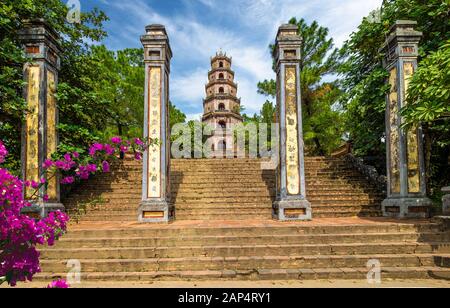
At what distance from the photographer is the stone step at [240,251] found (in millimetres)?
5480

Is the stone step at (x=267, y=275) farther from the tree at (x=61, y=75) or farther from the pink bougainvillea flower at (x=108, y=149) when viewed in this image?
the tree at (x=61, y=75)

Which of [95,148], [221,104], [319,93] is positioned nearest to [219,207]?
[95,148]

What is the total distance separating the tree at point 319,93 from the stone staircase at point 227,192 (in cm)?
429

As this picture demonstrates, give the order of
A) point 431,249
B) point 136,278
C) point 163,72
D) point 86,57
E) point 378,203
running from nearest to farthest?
point 136,278, point 431,249, point 163,72, point 378,203, point 86,57

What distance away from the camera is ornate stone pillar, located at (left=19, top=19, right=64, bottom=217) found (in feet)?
24.0

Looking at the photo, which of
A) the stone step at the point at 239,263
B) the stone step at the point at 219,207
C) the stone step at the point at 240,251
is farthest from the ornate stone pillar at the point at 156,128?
the stone step at the point at 239,263

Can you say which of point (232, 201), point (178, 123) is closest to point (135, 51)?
point (178, 123)

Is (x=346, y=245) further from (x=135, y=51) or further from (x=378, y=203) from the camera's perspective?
(x=135, y=51)

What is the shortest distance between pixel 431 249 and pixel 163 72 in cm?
746

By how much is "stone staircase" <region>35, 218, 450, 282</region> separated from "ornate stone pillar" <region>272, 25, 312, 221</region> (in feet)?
5.47

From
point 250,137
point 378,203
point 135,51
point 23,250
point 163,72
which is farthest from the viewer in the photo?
point 250,137

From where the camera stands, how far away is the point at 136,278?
16.2 feet

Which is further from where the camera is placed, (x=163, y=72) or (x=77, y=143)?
(x=77, y=143)

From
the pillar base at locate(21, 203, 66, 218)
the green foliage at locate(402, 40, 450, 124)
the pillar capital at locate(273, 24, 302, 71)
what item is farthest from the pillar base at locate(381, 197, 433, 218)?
the pillar base at locate(21, 203, 66, 218)
